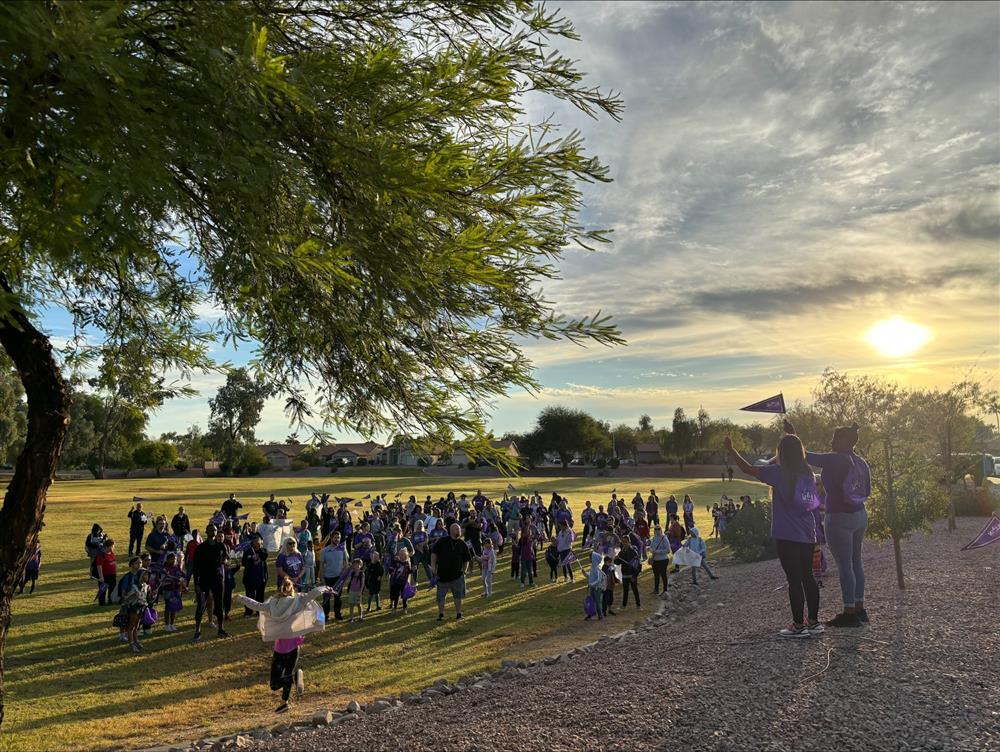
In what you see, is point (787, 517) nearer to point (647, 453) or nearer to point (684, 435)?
point (684, 435)

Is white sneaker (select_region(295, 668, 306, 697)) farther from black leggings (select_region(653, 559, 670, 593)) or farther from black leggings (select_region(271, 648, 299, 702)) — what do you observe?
black leggings (select_region(653, 559, 670, 593))

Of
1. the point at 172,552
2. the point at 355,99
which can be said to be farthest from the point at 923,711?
the point at 172,552

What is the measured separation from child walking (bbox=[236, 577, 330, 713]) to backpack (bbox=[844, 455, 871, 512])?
6602mm

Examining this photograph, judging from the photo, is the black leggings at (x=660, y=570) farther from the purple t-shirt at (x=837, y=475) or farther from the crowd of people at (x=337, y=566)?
the purple t-shirt at (x=837, y=475)

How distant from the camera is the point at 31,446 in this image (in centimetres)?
668

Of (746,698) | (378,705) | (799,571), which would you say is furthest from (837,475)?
(378,705)

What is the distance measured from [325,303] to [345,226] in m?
0.88

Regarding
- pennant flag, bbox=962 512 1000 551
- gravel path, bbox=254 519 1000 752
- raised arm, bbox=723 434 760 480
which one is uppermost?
raised arm, bbox=723 434 760 480

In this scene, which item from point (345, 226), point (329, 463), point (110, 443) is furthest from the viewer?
point (329, 463)

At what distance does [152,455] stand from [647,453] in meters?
78.4

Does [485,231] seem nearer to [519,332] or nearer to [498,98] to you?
[519,332]

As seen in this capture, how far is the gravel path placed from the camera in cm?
526

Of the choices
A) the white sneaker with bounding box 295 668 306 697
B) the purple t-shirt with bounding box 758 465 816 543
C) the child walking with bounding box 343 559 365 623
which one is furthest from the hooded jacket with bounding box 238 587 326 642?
the purple t-shirt with bounding box 758 465 816 543

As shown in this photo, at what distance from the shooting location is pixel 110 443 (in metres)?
71.0
